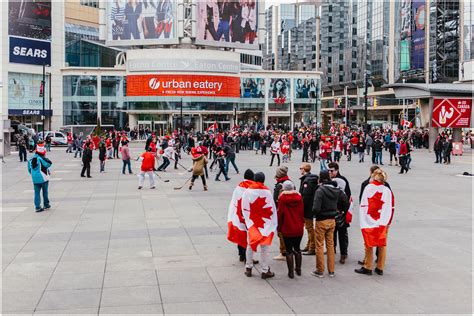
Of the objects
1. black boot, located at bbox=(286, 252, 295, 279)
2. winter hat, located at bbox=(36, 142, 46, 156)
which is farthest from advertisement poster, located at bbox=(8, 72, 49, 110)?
black boot, located at bbox=(286, 252, 295, 279)

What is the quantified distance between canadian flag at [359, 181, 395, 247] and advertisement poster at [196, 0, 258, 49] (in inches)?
2692

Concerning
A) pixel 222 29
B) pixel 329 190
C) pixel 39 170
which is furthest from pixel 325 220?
pixel 222 29

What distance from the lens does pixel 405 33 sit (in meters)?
91.3

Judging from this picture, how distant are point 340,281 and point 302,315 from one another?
5.31ft

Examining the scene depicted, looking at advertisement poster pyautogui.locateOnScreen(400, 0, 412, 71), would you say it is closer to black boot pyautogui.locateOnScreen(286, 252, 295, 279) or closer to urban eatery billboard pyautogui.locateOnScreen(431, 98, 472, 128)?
urban eatery billboard pyautogui.locateOnScreen(431, 98, 472, 128)

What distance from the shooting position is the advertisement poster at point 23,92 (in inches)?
2704

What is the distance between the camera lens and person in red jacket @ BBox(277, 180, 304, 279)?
789 cm

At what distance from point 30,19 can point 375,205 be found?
70.1 m

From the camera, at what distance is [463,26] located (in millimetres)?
79688

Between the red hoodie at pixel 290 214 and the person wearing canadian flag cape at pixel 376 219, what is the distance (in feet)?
3.40

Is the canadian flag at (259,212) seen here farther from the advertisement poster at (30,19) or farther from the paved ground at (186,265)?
the advertisement poster at (30,19)

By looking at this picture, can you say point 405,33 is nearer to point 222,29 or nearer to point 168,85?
point 222,29

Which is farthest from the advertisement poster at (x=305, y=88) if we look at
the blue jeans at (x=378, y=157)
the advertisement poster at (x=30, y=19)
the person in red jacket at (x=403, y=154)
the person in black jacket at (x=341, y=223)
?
the person in black jacket at (x=341, y=223)

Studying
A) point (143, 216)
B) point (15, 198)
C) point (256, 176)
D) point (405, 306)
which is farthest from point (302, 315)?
point (15, 198)
